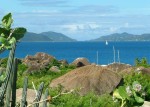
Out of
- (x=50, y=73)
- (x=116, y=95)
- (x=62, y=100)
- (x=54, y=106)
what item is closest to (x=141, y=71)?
(x=50, y=73)

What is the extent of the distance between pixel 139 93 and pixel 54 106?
9770 millimetres

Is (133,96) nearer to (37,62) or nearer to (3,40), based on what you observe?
(3,40)

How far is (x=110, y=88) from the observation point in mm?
17891

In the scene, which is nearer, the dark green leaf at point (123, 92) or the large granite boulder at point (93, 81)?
the dark green leaf at point (123, 92)

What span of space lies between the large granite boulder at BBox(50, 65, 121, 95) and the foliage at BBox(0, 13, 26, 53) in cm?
1463

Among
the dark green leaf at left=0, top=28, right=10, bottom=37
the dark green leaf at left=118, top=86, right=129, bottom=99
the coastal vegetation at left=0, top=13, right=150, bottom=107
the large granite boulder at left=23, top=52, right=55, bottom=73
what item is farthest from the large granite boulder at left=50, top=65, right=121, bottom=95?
the dark green leaf at left=0, top=28, right=10, bottom=37

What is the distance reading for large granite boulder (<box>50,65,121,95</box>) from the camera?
1755cm

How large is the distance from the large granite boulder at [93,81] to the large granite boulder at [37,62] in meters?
6.42

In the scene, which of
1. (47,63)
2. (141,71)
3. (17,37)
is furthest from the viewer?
(47,63)

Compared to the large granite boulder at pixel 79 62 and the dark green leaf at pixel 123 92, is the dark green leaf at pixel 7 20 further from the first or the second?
the large granite boulder at pixel 79 62

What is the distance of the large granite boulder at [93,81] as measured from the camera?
1755 centimetres

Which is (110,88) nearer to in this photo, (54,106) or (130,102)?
(54,106)

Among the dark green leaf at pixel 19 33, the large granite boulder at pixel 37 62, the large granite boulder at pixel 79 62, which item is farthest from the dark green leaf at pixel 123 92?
the large granite boulder at pixel 79 62

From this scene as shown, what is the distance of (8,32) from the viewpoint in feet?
7.95
